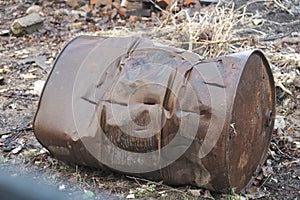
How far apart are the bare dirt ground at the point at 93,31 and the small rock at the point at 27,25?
0.09 metres

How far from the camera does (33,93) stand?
15.1 feet

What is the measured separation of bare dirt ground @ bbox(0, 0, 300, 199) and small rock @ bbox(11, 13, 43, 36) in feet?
0.31

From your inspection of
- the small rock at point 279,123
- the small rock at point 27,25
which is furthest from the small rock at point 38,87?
the small rock at point 27,25

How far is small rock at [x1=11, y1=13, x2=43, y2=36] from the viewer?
273 inches

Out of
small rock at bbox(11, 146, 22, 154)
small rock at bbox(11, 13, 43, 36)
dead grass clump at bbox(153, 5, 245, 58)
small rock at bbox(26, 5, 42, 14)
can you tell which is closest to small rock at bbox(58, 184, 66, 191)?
small rock at bbox(11, 146, 22, 154)

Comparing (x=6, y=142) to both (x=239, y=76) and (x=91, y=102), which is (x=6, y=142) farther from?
(x=239, y=76)

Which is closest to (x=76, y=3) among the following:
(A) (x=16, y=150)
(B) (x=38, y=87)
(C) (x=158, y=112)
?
(B) (x=38, y=87)

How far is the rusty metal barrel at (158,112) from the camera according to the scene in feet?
8.50

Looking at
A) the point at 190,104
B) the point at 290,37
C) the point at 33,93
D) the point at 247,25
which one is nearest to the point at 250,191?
the point at 190,104

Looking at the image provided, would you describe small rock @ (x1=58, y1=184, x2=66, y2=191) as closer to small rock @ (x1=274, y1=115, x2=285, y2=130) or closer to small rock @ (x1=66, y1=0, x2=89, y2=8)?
small rock @ (x1=274, y1=115, x2=285, y2=130)

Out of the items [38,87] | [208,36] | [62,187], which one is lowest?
[38,87]

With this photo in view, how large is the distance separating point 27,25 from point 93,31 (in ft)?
3.24

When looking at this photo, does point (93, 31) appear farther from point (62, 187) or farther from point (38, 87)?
point (62, 187)

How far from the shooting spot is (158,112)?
2625 millimetres
